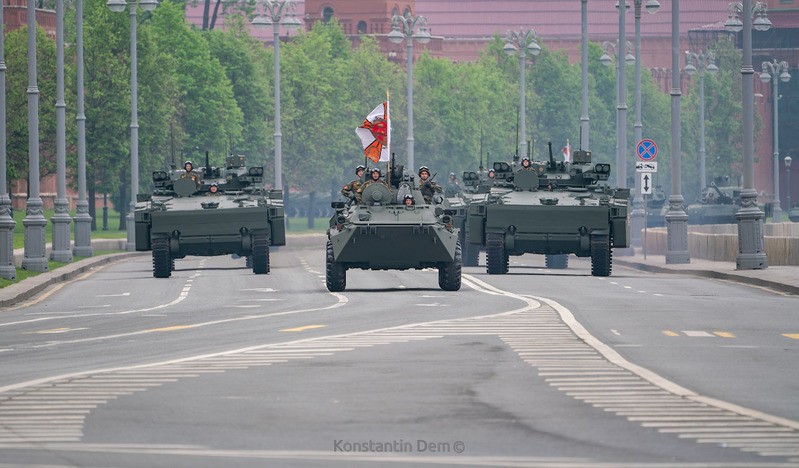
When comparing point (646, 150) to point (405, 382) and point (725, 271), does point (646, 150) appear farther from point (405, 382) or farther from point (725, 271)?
point (405, 382)

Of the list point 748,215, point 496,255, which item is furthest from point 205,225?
point 748,215

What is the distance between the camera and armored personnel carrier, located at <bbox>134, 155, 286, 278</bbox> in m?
37.8

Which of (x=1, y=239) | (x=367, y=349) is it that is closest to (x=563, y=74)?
(x=1, y=239)

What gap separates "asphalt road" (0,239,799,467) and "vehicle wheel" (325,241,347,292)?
223cm

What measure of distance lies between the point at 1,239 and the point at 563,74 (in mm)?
83053

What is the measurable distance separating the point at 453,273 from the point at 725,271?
931 cm

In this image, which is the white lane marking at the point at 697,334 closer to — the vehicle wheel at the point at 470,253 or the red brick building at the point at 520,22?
the vehicle wheel at the point at 470,253

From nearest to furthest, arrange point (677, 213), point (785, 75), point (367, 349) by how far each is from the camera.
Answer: point (367, 349) → point (677, 213) → point (785, 75)

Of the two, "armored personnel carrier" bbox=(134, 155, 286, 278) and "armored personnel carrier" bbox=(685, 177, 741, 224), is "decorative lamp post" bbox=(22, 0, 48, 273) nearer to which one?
"armored personnel carrier" bbox=(134, 155, 286, 278)

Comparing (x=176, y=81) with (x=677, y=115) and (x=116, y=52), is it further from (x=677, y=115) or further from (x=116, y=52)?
(x=677, y=115)

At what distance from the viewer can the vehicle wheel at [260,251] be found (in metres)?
38.7

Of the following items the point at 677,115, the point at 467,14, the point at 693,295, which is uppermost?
the point at 467,14

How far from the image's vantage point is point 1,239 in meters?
35.6

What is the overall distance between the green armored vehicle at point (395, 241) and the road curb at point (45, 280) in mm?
4952
